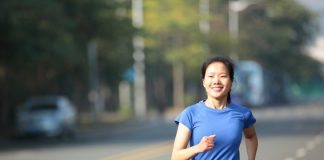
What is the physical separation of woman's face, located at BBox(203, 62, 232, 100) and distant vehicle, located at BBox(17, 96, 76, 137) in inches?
1311

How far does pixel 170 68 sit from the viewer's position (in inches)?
3034

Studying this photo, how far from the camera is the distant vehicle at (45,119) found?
132 feet

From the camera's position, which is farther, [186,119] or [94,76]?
[94,76]

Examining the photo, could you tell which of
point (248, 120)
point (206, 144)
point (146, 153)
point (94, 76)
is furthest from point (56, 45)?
point (206, 144)

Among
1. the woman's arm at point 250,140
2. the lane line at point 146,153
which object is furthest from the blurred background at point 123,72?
the woman's arm at point 250,140

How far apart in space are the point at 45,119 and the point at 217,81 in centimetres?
3355

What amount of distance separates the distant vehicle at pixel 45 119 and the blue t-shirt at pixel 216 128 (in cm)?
3333

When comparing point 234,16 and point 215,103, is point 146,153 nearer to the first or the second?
point 215,103

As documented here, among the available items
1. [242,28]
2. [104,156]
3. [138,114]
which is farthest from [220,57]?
[242,28]

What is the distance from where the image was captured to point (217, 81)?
23.0ft

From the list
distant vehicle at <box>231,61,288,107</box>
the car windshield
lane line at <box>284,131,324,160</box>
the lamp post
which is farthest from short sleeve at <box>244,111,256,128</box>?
the lamp post

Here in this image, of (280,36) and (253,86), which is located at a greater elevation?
(280,36)

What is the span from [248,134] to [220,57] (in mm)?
620

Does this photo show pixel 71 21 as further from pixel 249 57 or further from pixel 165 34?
pixel 249 57
